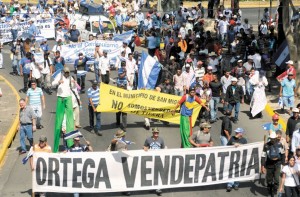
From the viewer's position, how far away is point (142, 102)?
2142cm

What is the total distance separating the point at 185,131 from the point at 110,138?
2955mm

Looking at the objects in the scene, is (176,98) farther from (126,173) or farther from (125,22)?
(125,22)

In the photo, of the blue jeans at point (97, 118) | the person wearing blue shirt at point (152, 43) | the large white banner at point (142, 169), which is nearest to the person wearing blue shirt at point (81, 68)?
the person wearing blue shirt at point (152, 43)

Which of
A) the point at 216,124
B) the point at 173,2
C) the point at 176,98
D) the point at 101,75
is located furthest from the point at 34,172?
the point at 173,2

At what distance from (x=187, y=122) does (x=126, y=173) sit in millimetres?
3423

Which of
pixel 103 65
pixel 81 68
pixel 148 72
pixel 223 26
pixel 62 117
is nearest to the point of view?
pixel 62 117

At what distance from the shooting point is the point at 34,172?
15.8 meters

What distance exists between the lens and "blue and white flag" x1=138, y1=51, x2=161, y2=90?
977 inches

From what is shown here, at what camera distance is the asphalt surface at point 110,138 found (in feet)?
55.1

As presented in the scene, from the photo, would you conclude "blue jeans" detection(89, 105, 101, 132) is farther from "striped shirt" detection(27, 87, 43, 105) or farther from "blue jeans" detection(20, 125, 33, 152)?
"blue jeans" detection(20, 125, 33, 152)

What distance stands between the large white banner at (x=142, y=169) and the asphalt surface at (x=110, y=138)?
29 centimetres

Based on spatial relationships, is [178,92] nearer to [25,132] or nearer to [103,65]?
[103,65]

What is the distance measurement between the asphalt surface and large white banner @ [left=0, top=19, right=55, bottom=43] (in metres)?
8.68

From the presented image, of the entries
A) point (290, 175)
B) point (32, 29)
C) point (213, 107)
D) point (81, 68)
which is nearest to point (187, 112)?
point (213, 107)
